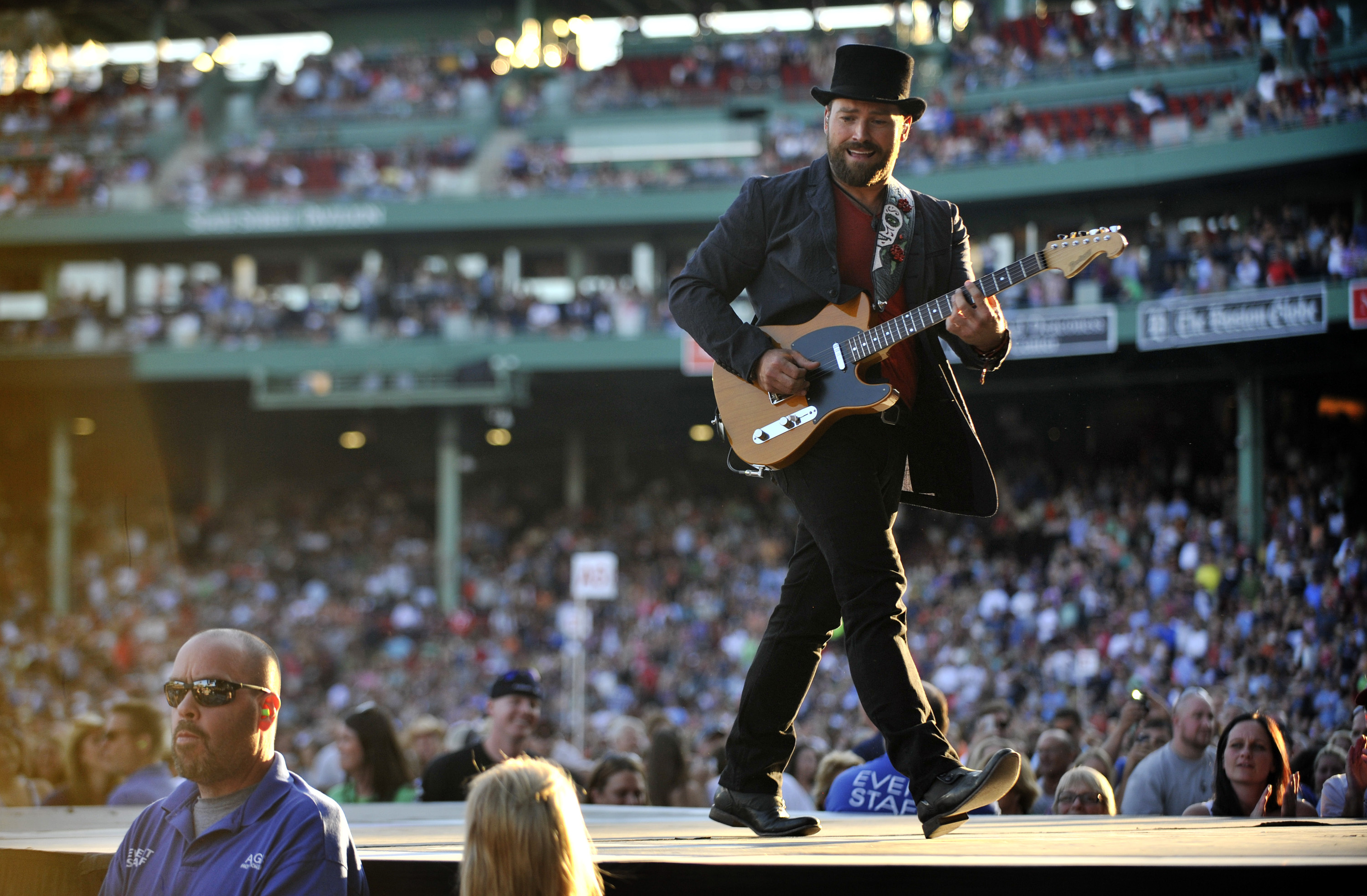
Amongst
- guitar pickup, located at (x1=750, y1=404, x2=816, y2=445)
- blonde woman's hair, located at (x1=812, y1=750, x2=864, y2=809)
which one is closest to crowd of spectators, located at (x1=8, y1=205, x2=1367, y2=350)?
blonde woman's hair, located at (x1=812, y1=750, x2=864, y2=809)

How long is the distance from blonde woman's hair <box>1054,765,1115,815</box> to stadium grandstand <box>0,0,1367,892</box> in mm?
4573

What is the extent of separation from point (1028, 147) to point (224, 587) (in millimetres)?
15382

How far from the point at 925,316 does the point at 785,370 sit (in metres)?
0.37

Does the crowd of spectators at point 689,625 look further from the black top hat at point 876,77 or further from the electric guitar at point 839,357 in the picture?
the black top hat at point 876,77

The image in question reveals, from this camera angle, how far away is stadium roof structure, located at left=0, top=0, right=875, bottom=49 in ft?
103

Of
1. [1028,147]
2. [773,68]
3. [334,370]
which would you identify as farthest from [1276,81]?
[334,370]

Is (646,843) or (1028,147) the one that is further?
(1028,147)

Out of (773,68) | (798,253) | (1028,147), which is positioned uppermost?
(773,68)

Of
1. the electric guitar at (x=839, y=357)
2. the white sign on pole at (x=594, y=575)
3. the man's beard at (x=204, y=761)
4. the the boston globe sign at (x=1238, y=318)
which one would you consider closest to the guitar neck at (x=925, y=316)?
the electric guitar at (x=839, y=357)

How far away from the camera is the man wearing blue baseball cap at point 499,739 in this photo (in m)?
6.16

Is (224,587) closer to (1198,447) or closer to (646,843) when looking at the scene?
(1198,447)

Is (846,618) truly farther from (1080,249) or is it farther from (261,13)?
(261,13)

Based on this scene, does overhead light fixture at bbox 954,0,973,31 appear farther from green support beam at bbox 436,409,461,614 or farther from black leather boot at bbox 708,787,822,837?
black leather boot at bbox 708,787,822,837

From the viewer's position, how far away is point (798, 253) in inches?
138
